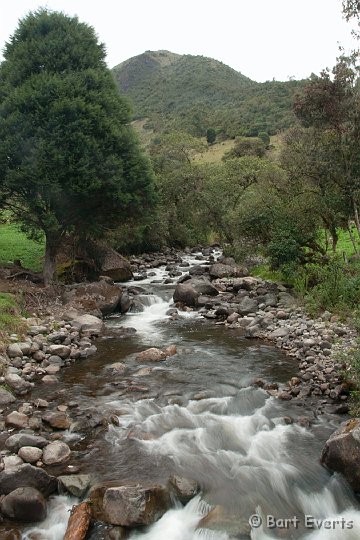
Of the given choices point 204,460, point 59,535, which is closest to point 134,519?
point 59,535

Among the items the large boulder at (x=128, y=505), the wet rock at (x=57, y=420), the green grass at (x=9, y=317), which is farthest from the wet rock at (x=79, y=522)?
the green grass at (x=9, y=317)

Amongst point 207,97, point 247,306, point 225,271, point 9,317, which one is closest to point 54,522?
point 9,317

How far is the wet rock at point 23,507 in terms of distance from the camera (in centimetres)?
786

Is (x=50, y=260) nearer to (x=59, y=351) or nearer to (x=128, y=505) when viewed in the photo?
(x=59, y=351)

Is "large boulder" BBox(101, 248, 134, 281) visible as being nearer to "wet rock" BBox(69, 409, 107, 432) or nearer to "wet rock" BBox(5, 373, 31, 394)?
"wet rock" BBox(5, 373, 31, 394)

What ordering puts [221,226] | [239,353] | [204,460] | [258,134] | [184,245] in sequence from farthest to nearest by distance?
[258,134] → [184,245] → [221,226] → [239,353] → [204,460]

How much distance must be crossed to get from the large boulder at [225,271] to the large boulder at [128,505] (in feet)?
72.6

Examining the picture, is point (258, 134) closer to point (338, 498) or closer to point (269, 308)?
point (269, 308)

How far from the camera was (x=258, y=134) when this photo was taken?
285ft

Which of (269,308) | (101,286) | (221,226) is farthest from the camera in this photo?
(221,226)

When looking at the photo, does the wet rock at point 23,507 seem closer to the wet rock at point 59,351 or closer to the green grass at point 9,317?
the wet rock at point 59,351

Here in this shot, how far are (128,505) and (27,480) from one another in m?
2.12

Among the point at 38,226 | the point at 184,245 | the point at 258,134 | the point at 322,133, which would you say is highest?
the point at 258,134

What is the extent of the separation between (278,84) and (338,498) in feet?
413
